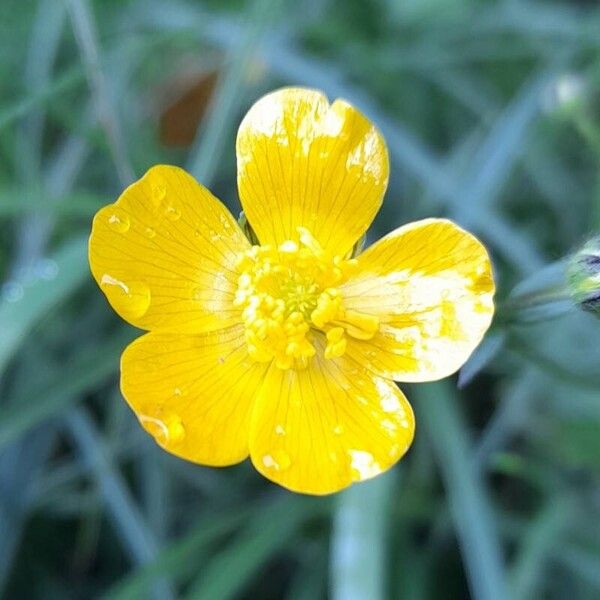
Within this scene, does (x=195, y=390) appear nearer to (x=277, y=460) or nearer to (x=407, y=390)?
(x=277, y=460)

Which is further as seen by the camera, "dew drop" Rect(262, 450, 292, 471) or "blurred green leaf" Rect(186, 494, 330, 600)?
"blurred green leaf" Rect(186, 494, 330, 600)

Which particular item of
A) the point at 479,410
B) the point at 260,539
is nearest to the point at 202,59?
the point at 479,410

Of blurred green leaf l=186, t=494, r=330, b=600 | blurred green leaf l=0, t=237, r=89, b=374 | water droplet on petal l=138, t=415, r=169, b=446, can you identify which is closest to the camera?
water droplet on petal l=138, t=415, r=169, b=446

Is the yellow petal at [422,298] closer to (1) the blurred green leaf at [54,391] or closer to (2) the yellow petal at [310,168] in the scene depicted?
(2) the yellow petal at [310,168]

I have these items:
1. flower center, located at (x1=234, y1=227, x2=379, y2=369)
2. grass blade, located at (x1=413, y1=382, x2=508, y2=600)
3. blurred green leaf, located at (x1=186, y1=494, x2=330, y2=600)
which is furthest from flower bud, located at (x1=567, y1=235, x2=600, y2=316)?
blurred green leaf, located at (x1=186, y1=494, x2=330, y2=600)

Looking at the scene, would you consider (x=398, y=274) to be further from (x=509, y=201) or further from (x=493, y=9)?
(x=493, y=9)

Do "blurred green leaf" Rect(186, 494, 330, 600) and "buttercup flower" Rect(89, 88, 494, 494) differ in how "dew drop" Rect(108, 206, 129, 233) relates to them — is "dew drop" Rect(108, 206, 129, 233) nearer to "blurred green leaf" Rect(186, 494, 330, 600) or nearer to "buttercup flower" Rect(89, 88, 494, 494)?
"buttercup flower" Rect(89, 88, 494, 494)

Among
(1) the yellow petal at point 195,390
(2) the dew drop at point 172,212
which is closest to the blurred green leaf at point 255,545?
(1) the yellow petal at point 195,390
